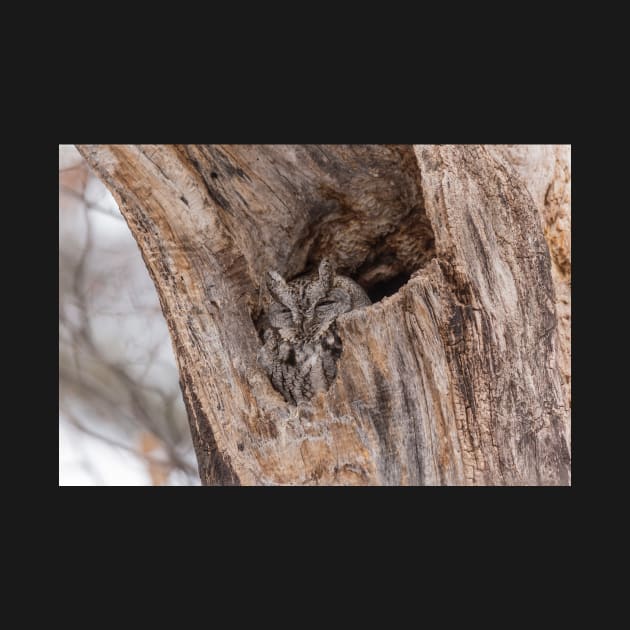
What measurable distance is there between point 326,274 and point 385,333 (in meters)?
0.51

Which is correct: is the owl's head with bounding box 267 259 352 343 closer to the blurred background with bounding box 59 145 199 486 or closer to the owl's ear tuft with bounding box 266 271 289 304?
the owl's ear tuft with bounding box 266 271 289 304

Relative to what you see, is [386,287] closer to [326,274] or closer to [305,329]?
[326,274]

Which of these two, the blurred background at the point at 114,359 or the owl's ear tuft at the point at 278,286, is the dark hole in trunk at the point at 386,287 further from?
the blurred background at the point at 114,359

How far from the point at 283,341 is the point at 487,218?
105 centimetres

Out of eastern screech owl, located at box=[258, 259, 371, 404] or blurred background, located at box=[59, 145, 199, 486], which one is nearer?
eastern screech owl, located at box=[258, 259, 371, 404]

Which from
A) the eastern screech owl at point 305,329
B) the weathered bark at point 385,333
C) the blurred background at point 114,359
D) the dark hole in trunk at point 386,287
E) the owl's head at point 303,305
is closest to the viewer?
the weathered bark at point 385,333

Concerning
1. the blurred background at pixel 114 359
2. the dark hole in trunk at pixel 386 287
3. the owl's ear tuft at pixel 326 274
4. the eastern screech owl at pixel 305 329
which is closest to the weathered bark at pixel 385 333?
the eastern screech owl at pixel 305 329

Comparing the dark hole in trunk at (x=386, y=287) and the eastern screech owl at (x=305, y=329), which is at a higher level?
the dark hole in trunk at (x=386, y=287)

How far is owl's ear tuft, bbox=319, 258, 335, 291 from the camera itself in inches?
109

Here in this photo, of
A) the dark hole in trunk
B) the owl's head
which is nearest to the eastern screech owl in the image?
the owl's head

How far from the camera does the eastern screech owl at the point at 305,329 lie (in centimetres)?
257

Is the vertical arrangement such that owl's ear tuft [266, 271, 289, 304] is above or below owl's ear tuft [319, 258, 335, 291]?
below

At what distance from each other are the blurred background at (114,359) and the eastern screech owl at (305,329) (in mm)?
987

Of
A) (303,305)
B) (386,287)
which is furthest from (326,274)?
(386,287)
